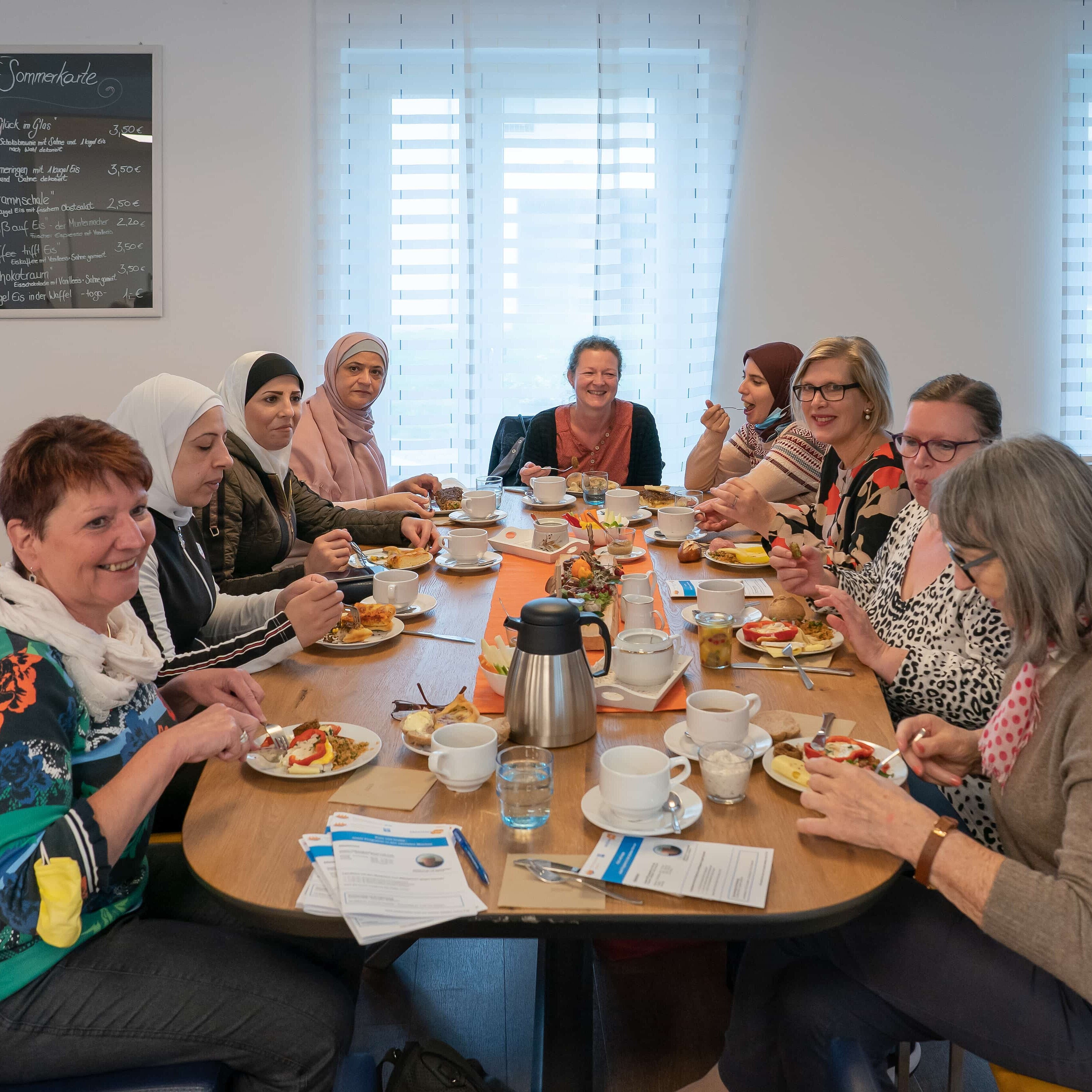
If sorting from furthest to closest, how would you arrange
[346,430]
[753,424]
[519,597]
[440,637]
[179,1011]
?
[753,424]
[346,430]
[519,597]
[440,637]
[179,1011]

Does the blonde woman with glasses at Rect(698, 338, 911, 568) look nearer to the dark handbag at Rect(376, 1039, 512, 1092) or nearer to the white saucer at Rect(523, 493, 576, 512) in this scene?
the white saucer at Rect(523, 493, 576, 512)

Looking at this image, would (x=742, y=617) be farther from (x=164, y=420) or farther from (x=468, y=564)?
(x=164, y=420)

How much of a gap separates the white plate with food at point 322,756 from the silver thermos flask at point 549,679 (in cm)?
22

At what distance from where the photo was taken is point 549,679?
1426 millimetres

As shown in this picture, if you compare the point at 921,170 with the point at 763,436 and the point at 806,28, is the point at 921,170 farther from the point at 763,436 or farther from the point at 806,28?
the point at 763,436

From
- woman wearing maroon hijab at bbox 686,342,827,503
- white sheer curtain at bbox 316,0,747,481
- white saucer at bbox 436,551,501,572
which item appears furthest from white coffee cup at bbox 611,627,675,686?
white sheer curtain at bbox 316,0,747,481

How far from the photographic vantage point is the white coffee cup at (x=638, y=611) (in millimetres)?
1895

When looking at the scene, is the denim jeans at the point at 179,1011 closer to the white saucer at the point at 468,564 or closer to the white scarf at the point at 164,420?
the white scarf at the point at 164,420

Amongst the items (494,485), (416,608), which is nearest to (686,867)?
(416,608)

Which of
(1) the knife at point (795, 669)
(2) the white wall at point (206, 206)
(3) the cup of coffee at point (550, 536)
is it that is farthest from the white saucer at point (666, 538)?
(2) the white wall at point (206, 206)

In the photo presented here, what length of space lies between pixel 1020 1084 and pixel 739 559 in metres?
1.47

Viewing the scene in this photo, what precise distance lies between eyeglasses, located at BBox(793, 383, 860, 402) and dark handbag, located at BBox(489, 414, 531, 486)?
58.8 inches

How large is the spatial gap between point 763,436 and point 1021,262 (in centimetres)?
180

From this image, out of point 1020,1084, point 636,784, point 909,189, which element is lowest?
point 1020,1084
